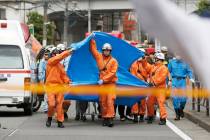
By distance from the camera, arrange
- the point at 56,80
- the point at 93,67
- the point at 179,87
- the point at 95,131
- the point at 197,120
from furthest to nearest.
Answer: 1. the point at 179,87
2. the point at 93,67
3. the point at 197,120
4. the point at 56,80
5. the point at 95,131

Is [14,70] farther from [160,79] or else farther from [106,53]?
[160,79]

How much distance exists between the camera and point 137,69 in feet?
51.8

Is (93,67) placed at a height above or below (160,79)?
above

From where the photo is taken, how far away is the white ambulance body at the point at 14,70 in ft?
55.1

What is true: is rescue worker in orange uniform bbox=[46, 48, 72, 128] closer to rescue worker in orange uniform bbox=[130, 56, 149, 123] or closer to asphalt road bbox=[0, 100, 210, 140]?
asphalt road bbox=[0, 100, 210, 140]

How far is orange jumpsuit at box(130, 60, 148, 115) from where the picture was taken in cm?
1567

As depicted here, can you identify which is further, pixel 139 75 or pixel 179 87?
pixel 179 87

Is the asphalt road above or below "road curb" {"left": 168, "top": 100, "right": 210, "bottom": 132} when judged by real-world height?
below

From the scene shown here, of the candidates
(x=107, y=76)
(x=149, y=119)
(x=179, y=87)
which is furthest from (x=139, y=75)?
(x=107, y=76)

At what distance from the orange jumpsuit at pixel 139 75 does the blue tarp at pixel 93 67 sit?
0.71 ft

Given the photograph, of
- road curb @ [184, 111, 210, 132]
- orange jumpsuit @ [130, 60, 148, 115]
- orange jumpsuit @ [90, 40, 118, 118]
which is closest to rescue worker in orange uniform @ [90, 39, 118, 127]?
orange jumpsuit @ [90, 40, 118, 118]

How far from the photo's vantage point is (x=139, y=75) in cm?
1569

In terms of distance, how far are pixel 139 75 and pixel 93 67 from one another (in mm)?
1202

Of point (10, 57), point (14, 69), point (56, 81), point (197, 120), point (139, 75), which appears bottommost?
point (197, 120)
